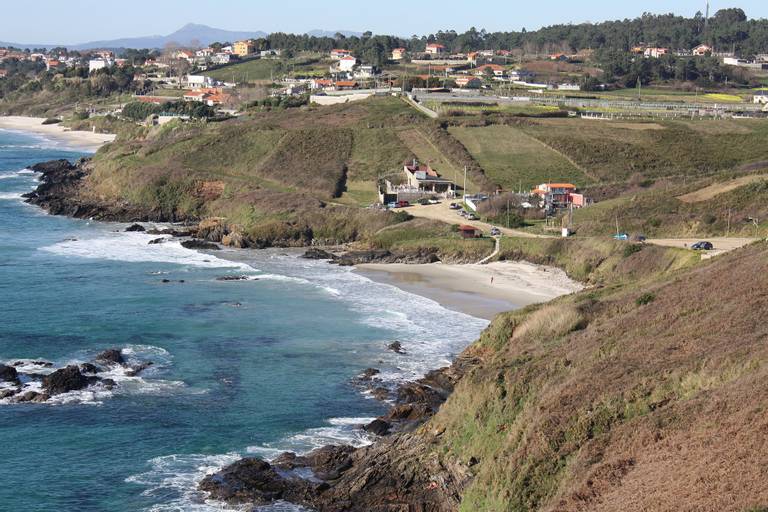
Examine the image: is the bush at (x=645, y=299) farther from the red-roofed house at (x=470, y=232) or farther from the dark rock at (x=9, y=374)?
the red-roofed house at (x=470, y=232)

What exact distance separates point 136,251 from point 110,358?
24.1 meters

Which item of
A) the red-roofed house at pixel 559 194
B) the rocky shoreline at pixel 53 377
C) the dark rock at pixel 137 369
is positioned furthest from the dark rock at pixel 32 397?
the red-roofed house at pixel 559 194

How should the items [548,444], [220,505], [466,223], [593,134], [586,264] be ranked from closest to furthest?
[548,444]
[220,505]
[586,264]
[466,223]
[593,134]

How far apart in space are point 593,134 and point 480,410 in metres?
65.4

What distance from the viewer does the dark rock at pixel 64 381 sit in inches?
1455

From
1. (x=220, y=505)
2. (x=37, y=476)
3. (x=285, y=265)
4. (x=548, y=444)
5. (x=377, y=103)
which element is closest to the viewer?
(x=548, y=444)

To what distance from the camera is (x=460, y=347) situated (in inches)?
1678

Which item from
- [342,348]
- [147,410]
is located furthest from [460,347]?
[147,410]

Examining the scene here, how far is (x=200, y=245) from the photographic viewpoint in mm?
66188

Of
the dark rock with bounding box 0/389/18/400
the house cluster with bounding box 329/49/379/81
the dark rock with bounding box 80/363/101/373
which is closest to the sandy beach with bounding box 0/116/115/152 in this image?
the house cluster with bounding box 329/49/379/81

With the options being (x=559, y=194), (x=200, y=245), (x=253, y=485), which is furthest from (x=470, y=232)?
(x=253, y=485)

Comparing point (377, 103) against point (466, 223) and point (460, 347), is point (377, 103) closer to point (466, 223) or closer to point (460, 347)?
point (466, 223)

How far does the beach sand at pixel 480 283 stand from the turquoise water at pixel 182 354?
138 centimetres

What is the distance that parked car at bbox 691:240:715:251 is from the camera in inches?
2049
